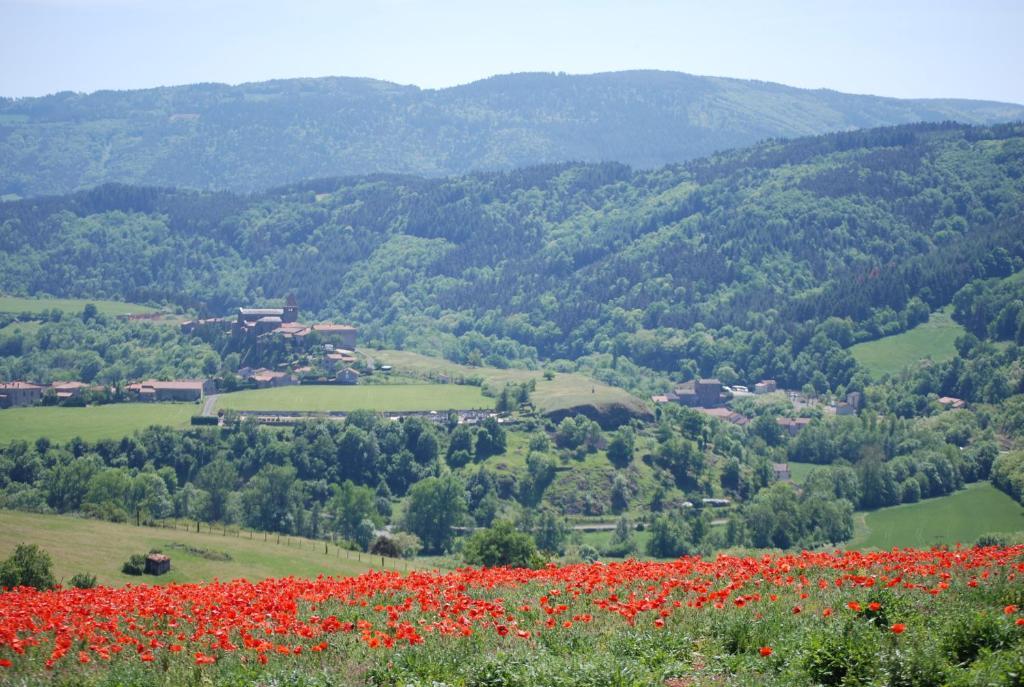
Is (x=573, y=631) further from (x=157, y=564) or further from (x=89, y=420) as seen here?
(x=89, y=420)

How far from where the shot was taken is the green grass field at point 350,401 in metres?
184

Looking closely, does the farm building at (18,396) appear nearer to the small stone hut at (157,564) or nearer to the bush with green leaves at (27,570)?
the small stone hut at (157,564)

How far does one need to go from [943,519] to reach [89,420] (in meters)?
113

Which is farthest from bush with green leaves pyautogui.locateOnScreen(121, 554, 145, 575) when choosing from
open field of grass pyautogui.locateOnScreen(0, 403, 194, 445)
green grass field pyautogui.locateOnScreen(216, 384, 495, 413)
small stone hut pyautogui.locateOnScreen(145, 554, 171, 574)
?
green grass field pyautogui.locateOnScreen(216, 384, 495, 413)

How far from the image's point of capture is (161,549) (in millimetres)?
68938

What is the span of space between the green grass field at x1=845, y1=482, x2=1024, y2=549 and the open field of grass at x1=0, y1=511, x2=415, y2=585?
60.6 meters

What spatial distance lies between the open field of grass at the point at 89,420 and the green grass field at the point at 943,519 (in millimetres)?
93389

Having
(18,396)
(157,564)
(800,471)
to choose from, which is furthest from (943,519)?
(18,396)

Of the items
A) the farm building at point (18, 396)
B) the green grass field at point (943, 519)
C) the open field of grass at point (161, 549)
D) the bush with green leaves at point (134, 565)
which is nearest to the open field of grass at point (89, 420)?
the farm building at point (18, 396)

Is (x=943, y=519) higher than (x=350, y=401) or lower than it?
higher

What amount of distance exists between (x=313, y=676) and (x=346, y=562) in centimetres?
5274

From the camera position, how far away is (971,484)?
6161 inches

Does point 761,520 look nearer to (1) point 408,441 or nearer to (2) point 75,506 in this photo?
(1) point 408,441

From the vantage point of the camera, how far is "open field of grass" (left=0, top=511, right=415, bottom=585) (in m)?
61.4
